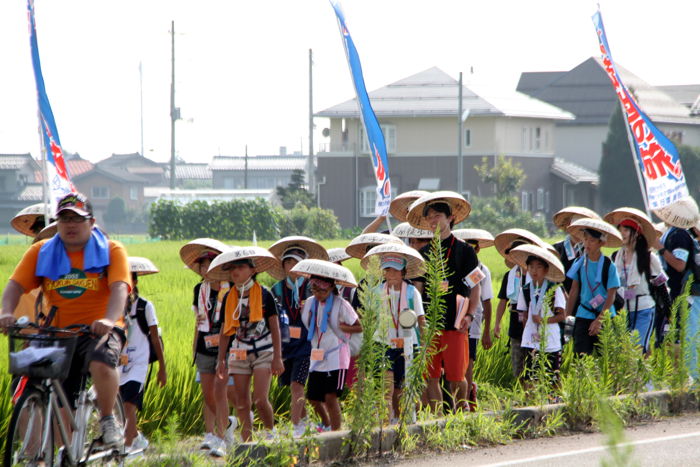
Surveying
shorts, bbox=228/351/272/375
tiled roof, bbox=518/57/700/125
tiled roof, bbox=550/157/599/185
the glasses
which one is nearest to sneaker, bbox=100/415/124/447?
the glasses

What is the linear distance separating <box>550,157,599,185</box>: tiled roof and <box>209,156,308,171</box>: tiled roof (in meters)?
43.5

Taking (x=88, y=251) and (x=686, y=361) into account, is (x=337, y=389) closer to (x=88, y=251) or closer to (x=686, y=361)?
(x=88, y=251)

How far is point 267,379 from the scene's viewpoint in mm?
7090

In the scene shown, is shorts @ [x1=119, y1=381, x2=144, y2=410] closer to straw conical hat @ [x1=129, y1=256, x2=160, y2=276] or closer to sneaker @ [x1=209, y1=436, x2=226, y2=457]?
sneaker @ [x1=209, y1=436, x2=226, y2=457]

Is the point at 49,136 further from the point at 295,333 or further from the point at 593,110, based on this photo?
the point at 593,110

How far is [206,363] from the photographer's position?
24.2ft

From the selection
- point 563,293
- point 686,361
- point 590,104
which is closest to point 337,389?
point 563,293

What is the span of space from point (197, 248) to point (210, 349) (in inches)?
35.8

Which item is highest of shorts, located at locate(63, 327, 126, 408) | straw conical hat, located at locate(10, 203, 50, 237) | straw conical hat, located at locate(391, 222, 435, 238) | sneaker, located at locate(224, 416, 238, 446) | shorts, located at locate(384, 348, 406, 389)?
straw conical hat, located at locate(10, 203, 50, 237)

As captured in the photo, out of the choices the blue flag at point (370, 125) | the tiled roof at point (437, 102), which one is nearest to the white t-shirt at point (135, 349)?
the blue flag at point (370, 125)

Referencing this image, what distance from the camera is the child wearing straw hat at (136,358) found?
22.7 ft

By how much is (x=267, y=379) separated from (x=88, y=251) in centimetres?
198

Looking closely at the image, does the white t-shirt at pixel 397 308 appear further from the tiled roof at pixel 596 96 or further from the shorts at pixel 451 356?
the tiled roof at pixel 596 96

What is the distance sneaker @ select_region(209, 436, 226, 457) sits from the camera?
657cm
